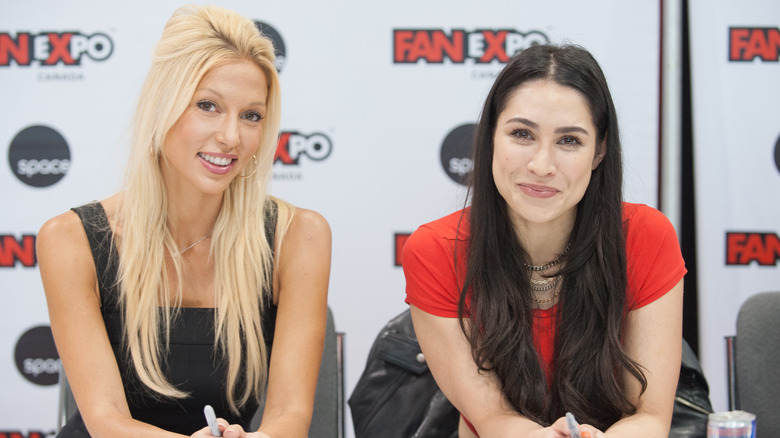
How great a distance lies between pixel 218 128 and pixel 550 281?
3.02 ft

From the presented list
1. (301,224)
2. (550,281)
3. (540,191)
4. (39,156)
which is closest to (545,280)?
(550,281)

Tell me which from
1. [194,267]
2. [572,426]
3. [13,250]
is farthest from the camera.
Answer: [13,250]

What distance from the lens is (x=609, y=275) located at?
179cm

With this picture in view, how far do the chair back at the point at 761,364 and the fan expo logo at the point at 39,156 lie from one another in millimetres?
2404

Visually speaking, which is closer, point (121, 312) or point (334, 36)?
point (121, 312)

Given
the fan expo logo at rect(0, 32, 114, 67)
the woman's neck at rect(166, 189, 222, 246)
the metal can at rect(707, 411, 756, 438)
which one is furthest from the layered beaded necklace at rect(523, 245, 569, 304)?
the fan expo logo at rect(0, 32, 114, 67)

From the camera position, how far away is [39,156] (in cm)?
284

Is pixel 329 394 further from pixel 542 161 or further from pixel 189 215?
pixel 542 161

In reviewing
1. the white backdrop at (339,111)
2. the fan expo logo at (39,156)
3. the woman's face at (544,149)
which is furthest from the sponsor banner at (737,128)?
the fan expo logo at (39,156)

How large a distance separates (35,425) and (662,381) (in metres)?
2.34

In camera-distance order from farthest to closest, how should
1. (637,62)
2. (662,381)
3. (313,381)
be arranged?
(637,62) → (313,381) → (662,381)

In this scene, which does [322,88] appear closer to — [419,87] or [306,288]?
[419,87]

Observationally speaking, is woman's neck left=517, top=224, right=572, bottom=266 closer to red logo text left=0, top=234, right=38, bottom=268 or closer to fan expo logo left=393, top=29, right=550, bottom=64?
fan expo logo left=393, top=29, right=550, bottom=64

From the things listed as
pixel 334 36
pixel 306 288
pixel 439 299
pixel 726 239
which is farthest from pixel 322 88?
pixel 726 239
